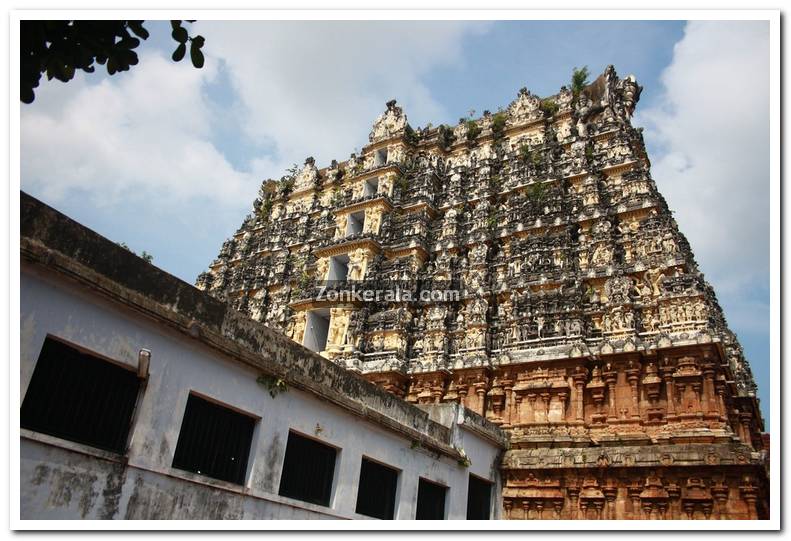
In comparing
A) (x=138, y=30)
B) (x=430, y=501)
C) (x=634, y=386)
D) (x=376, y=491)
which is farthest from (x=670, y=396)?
(x=138, y=30)

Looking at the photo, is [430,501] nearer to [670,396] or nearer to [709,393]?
[670,396]

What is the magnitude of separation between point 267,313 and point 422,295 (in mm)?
9748

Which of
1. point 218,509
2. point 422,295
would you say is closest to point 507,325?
point 422,295

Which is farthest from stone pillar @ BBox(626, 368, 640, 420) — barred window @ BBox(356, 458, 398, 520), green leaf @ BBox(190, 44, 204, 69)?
green leaf @ BBox(190, 44, 204, 69)

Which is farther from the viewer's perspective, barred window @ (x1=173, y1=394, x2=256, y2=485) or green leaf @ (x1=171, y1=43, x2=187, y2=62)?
barred window @ (x1=173, y1=394, x2=256, y2=485)

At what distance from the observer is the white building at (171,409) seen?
7121 mm

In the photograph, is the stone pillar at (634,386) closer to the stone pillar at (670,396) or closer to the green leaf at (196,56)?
the stone pillar at (670,396)

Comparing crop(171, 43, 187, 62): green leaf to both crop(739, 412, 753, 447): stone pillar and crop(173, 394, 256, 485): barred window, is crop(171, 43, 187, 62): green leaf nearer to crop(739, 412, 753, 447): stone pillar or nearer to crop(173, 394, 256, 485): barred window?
crop(173, 394, 256, 485): barred window

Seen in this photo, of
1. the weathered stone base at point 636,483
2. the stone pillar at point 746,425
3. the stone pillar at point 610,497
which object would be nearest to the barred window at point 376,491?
the weathered stone base at point 636,483

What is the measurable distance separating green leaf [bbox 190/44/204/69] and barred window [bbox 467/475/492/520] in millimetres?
11686

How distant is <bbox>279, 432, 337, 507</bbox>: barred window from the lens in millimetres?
10070

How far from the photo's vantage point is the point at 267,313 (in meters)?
29.2

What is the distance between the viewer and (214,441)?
9.08 meters
